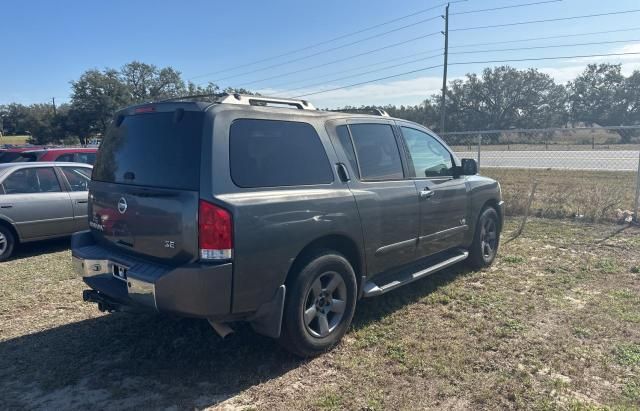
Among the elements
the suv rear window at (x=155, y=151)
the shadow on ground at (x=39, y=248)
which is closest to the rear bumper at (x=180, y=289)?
the suv rear window at (x=155, y=151)

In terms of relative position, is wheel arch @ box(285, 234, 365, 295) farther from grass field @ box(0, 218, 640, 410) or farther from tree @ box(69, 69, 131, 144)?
tree @ box(69, 69, 131, 144)

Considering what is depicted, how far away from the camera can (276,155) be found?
11.5ft

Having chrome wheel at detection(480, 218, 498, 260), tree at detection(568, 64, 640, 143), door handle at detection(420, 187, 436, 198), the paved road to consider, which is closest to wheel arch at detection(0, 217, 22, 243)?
door handle at detection(420, 187, 436, 198)

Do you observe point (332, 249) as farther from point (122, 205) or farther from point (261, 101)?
point (122, 205)

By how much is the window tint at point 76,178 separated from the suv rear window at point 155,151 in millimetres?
4020

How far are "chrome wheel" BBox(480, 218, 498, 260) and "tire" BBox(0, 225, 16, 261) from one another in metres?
6.67

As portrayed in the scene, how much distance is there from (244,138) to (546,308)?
3565 mm

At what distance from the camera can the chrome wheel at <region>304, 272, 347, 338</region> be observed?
366 cm

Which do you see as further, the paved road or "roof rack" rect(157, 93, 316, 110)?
the paved road


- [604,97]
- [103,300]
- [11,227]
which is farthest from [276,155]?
[604,97]

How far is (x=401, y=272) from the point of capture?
15.3ft

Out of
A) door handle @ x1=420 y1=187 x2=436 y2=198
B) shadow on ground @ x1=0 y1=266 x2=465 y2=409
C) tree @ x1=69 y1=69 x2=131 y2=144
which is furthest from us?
tree @ x1=69 y1=69 x2=131 y2=144

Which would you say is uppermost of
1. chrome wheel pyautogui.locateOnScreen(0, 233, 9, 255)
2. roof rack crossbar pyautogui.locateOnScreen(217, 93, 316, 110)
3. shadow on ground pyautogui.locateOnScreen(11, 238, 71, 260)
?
roof rack crossbar pyautogui.locateOnScreen(217, 93, 316, 110)

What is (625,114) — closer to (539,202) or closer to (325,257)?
(539,202)
